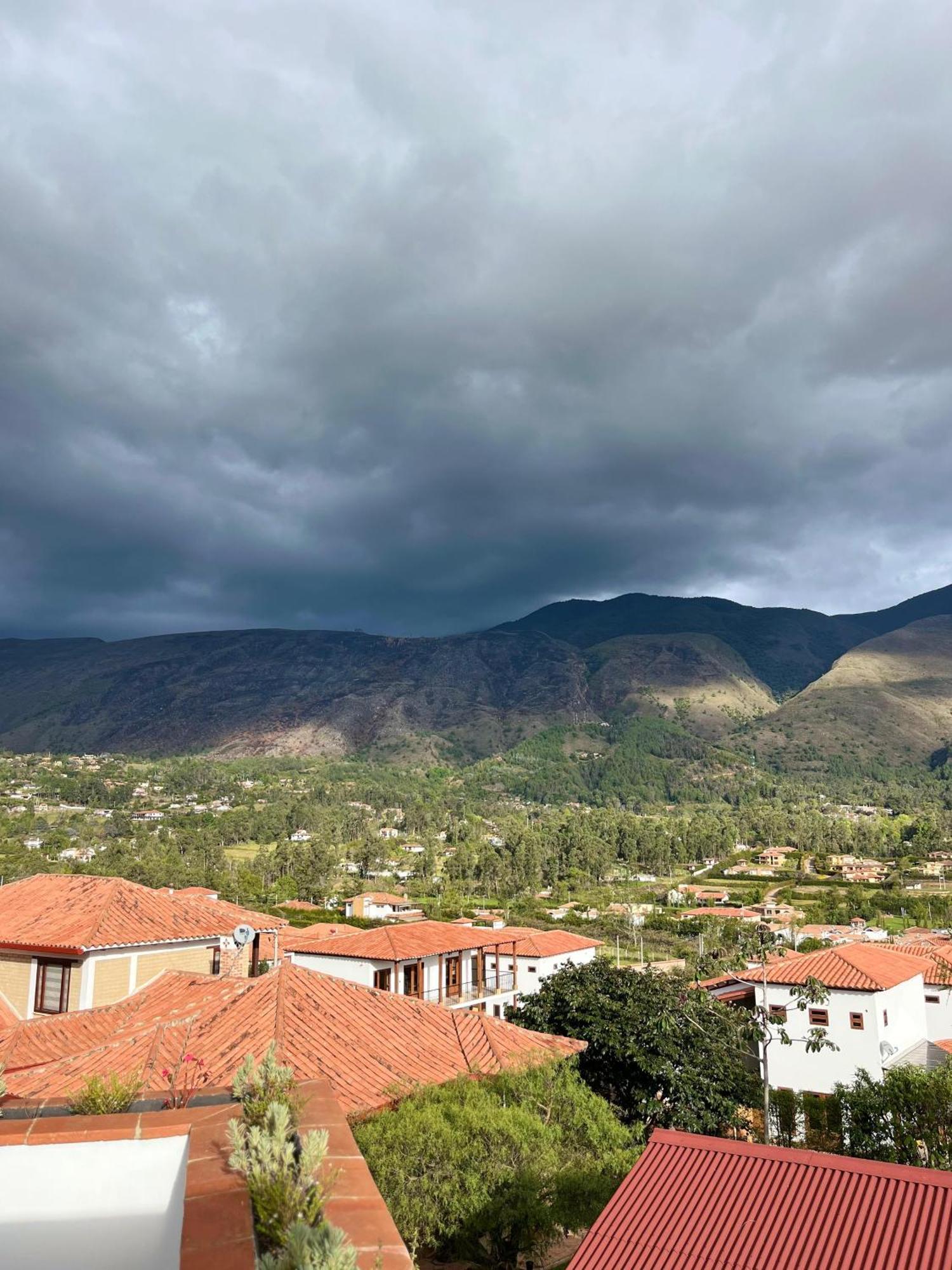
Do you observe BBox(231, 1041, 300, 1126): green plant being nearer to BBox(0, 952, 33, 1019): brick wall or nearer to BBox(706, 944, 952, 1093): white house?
BBox(0, 952, 33, 1019): brick wall

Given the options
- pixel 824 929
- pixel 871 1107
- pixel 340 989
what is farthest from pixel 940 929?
pixel 340 989

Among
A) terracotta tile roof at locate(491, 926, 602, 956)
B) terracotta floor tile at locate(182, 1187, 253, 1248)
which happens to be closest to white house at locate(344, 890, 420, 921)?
terracotta tile roof at locate(491, 926, 602, 956)

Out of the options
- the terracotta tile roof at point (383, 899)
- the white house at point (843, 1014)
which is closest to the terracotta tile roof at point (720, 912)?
the terracotta tile roof at point (383, 899)

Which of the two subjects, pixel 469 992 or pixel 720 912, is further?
pixel 720 912

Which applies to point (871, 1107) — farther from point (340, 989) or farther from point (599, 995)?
point (340, 989)

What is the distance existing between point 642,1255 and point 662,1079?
13170 mm

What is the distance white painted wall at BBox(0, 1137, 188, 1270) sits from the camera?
4.53m

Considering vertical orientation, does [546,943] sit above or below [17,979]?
below

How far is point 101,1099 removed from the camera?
578 cm

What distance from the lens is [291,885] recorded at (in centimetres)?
8512

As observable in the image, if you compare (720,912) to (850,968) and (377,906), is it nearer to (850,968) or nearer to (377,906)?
(377,906)

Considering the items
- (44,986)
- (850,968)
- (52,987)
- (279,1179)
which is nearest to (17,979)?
(44,986)

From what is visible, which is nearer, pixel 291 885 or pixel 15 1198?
pixel 15 1198

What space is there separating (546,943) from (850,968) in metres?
20.2
